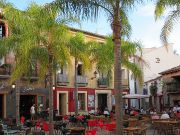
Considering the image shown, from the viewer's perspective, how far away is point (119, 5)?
14422 mm

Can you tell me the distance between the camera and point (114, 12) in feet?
46.9

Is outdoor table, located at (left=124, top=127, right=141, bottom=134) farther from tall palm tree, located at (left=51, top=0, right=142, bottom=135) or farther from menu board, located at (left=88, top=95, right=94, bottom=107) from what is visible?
menu board, located at (left=88, top=95, right=94, bottom=107)

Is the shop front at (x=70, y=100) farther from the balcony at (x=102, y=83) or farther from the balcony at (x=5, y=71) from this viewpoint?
the balcony at (x=5, y=71)

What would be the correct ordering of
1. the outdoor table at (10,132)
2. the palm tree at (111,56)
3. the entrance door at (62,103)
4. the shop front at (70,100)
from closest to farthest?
the outdoor table at (10,132)
the palm tree at (111,56)
the shop front at (70,100)
the entrance door at (62,103)

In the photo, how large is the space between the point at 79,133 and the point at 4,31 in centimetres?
1825

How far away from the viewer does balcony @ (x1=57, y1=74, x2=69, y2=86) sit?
118 ft

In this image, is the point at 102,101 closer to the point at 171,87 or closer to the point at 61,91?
the point at 171,87

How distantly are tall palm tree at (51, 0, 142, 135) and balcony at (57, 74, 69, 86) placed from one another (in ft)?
70.0

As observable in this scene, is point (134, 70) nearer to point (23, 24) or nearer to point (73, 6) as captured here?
point (23, 24)

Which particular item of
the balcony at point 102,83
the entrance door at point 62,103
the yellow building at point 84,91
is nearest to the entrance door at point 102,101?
the yellow building at point 84,91

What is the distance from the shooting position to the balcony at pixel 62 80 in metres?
35.8

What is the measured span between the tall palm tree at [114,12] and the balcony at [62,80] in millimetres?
21337

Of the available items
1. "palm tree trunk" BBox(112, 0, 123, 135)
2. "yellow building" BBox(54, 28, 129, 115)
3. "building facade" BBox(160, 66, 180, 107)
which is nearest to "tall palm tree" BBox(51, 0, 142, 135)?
"palm tree trunk" BBox(112, 0, 123, 135)

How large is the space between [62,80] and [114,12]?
2238 centimetres
